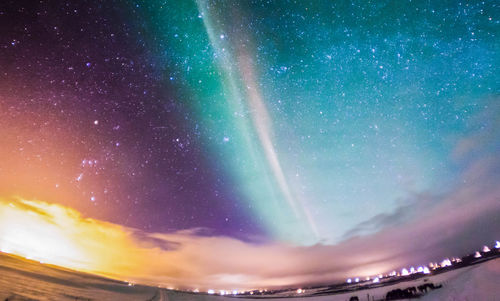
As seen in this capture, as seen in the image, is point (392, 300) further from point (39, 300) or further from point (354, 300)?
point (39, 300)

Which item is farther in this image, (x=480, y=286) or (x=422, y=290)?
(x=422, y=290)

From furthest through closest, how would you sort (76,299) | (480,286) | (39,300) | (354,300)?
(354,300) → (76,299) → (480,286) → (39,300)

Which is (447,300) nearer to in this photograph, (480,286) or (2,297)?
(480,286)

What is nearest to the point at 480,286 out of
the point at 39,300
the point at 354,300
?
the point at 354,300

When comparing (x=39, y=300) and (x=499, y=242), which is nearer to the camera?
(x=39, y=300)

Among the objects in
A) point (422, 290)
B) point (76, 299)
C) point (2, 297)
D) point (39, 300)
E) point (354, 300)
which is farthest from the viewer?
point (354, 300)

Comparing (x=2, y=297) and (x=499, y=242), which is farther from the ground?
(x=499, y=242)

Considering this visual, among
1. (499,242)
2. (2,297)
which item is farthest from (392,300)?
(499,242)

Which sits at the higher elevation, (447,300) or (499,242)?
(499,242)

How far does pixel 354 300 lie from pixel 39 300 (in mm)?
39925

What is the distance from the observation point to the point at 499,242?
102500mm

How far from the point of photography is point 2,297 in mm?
19688

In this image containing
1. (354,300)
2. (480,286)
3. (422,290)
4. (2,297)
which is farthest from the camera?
(354,300)

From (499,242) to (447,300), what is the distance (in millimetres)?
114438
